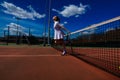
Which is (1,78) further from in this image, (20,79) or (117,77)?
(117,77)

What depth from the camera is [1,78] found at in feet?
15.1

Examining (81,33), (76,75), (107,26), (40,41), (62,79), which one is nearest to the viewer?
(62,79)

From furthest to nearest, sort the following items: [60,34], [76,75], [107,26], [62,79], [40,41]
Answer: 1. [40,41]
2. [60,34]
3. [107,26]
4. [76,75]
5. [62,79]

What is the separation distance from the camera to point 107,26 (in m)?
6.45

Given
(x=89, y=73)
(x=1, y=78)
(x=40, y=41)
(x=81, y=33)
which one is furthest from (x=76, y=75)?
(x=40, y=41)

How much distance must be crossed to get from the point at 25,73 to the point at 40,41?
115 ft

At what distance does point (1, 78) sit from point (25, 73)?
691mm

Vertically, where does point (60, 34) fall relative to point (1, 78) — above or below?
above

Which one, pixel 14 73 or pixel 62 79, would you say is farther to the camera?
pixel 14 73

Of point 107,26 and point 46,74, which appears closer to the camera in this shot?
point 46,74

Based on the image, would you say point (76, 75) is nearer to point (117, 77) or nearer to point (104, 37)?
point (117, 77)

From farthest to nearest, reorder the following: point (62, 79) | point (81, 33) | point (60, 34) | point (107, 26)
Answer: point (81, 33), point (60, 34), point (107, 26), point (62, 79)

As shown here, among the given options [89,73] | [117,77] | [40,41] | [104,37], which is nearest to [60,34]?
[104,37]

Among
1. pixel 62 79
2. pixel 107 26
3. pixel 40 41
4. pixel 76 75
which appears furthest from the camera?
pixel 40 41
